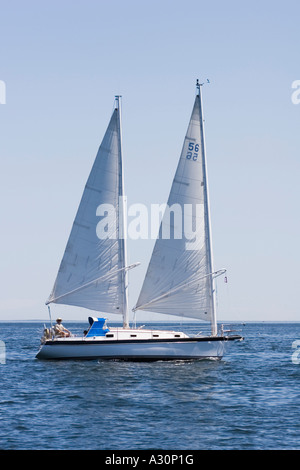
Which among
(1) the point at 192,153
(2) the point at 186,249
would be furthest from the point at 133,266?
(1) the point at 192,153

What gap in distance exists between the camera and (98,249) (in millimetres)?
48094

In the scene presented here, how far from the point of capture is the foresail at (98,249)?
48.0 m

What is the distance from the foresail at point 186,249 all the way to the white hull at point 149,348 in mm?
2095

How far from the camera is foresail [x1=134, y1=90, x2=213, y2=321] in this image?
152 ft

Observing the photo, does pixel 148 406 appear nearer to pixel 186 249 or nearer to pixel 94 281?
pixel 186 249

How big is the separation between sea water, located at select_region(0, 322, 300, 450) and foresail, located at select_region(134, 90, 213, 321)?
3.78 meters

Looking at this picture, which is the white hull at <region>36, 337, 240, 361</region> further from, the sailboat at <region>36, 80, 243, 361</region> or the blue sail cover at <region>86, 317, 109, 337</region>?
the blue sail cover at <region>86, 317, 109, 337</region>

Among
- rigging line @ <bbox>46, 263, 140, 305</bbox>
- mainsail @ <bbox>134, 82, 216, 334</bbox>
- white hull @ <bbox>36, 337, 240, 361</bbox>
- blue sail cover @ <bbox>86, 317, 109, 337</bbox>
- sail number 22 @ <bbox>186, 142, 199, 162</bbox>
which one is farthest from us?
rigging line @ <bbox>46, 263, 140, 305</bbox>

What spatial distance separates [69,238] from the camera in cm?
4872

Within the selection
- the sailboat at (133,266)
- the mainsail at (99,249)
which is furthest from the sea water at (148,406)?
the mainsail at (99,249)

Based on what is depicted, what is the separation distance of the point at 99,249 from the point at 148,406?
62.9 feet

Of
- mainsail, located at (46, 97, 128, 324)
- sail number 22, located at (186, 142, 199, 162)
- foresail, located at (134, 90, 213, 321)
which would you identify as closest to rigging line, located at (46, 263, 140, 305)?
mainsail, located at (46, 97, 128, 324)
